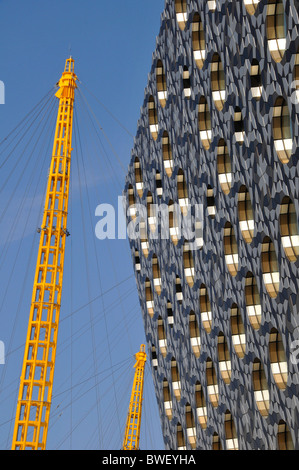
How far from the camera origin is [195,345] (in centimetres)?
5016

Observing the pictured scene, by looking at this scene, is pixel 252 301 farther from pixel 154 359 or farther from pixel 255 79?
pixel 154 359

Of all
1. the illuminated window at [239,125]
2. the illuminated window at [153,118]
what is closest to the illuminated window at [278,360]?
the illuminated window at [239,125]

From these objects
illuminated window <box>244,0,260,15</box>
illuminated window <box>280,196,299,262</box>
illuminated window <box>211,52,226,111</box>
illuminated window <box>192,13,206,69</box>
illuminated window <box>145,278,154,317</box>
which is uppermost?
illuminated window <box>192,13,206,69</box>

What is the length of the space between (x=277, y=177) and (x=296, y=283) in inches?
166

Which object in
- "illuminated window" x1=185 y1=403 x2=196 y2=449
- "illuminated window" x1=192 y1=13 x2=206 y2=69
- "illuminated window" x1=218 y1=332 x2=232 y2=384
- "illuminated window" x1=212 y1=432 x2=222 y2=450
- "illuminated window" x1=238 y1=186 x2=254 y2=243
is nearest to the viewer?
"illuminated window" x1=238 y1=186 x2=254 y2=243

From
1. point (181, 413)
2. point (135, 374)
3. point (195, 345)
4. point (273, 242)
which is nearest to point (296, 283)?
point (273, 242)

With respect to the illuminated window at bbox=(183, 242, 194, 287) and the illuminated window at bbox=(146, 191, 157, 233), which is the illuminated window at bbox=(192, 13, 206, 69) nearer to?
the illuminated window at bbox=(183, 242, 194, 287)

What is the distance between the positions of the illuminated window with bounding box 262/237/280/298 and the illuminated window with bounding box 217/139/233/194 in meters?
5.87

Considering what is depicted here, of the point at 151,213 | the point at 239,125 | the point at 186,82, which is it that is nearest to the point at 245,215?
the point at 239,125

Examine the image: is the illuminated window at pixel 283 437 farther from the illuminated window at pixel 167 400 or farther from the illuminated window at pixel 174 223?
the illuminated window at pixel 167 400

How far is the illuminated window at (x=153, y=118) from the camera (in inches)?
2180

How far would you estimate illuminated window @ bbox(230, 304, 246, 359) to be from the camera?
41875 mm

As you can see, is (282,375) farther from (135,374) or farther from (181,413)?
(135,374)

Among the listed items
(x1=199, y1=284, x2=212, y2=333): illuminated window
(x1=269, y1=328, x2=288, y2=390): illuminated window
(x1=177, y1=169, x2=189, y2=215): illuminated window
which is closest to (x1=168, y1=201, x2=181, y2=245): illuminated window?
(x1=177, y1=169, x2=189, y2=215): illuminated window
